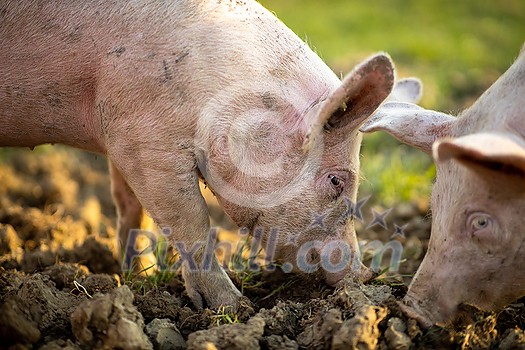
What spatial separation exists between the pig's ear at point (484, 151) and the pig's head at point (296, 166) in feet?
2.81

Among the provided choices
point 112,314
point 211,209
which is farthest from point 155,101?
point 211,209

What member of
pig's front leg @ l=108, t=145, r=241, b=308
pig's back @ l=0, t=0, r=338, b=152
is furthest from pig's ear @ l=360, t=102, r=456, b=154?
pig's front leg @ l=108, t=145, r=241, b=308

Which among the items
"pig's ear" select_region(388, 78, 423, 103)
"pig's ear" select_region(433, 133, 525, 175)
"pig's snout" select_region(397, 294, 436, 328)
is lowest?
Result: "pig's snout" select_region(397, 294, 436, 328)

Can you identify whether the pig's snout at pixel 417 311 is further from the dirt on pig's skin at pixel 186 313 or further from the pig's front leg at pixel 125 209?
the pig's front leg at pixel 125 209

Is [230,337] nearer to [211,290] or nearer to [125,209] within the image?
[211,290]

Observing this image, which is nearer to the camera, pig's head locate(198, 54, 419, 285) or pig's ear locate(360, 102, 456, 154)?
pig's ear locate(360, 102, 456, 154)

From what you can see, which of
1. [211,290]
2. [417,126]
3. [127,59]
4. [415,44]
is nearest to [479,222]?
[417,126]

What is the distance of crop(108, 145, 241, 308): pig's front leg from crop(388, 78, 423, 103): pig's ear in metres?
1.58

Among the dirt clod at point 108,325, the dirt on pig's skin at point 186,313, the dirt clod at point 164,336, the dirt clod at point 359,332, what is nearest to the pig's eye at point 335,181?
the dirt on pig's skin at point 186,313

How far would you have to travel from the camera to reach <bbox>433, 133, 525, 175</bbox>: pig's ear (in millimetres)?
2902

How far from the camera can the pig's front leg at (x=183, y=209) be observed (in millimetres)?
4055

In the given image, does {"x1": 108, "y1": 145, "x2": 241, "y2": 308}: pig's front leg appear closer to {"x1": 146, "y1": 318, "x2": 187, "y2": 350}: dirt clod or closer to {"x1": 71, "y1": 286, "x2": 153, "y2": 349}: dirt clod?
{"x1": 146, "y1": 318, "x2": 187, "y2": 350}: dirt clod

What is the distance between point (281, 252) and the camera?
438cm

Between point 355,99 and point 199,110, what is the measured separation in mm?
900
